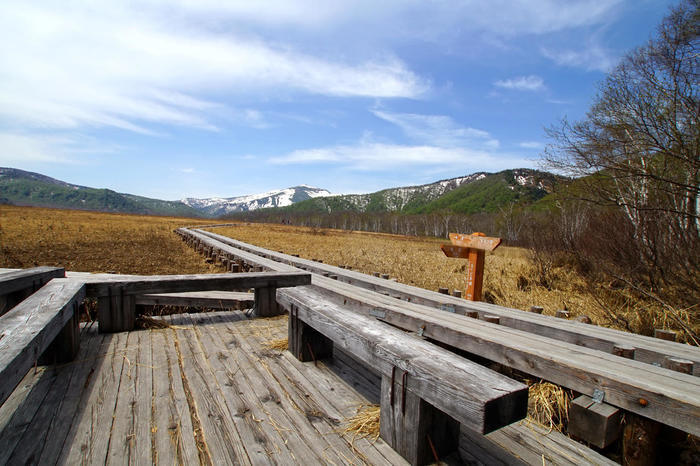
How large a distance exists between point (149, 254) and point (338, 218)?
417ft

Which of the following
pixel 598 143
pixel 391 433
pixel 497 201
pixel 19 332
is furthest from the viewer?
pixel 497 201

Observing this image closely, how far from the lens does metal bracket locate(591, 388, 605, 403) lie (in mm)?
2129

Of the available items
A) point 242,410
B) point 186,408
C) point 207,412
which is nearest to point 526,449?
point 242,410

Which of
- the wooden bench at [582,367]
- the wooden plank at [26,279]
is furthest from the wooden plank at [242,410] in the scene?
the wooden plank at [26,279]

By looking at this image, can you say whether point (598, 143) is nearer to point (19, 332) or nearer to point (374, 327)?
point (374, 327)

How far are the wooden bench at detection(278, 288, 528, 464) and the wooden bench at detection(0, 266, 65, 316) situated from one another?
129 inches

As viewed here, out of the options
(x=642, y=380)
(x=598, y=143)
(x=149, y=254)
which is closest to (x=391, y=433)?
(x=642, y=380)

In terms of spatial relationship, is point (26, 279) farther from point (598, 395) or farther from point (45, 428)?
point (598, 395)

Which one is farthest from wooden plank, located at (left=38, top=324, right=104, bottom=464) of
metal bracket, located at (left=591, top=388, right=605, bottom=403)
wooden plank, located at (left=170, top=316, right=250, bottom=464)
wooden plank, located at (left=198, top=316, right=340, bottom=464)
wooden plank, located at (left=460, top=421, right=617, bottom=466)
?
metal bracket, located at (left=591, top=388, right=605, bottom=403)

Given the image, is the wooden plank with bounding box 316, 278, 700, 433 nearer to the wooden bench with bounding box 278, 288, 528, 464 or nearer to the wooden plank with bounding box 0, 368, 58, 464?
the wooden bench with bounding box 278, 288, 528, 464

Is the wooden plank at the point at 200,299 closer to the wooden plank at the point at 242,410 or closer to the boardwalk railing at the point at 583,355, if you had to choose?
the boardwalk railing at the point at 583,355

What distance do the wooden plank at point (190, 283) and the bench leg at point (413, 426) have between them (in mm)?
2916

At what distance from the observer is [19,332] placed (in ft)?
7.18

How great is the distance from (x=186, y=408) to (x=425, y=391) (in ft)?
5.39
